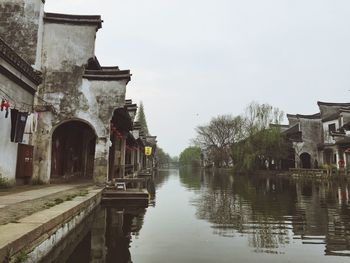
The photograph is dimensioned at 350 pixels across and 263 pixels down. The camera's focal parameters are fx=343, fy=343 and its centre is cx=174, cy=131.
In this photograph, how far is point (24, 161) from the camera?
14.8 m

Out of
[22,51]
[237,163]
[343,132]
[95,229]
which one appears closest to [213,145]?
[237,163]

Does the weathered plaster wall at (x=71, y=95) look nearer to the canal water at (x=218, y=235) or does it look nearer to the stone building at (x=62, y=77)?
the stone building at (x=62, y=77)

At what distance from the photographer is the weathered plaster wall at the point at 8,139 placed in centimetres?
1245

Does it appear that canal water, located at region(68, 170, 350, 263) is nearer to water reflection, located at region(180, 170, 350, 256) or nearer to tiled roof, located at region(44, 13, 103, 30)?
water reflection, located at region(180, 170, 350, 256)

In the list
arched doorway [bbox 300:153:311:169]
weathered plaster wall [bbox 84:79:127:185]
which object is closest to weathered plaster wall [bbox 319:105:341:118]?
arched doorway [bbox 300:153:311:169]

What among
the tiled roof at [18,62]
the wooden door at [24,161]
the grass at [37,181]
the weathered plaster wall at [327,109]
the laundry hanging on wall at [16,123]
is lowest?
the grass at [37,181]

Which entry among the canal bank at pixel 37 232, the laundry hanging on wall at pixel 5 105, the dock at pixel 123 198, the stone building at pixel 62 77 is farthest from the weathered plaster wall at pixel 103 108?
the canal bank at pixel 37 232

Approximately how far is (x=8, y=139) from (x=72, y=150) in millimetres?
9468

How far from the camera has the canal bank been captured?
471cm

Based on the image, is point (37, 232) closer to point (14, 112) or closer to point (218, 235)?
point (218, 235)

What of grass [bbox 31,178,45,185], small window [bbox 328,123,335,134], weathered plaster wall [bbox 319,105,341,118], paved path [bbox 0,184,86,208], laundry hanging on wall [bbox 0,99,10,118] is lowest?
paved path [bbox 0,184,86,208]

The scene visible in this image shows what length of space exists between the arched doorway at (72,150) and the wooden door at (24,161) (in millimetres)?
2950

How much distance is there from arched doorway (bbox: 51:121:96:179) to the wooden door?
9.68 ft

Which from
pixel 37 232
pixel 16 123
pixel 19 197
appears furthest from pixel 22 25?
pixel 37 232
